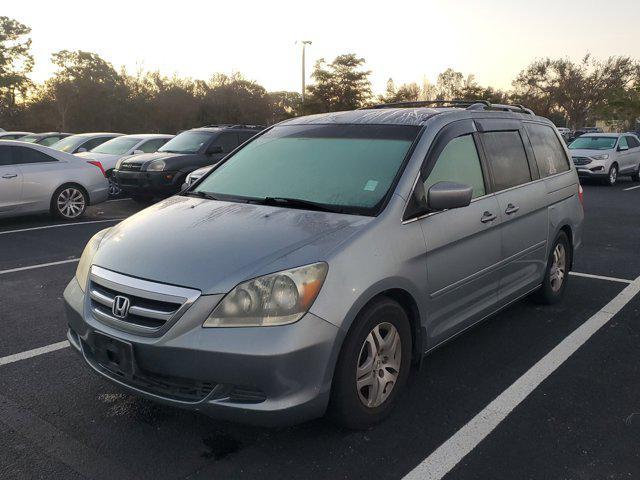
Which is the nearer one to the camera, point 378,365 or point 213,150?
point 378,365

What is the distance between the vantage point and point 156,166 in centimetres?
1167

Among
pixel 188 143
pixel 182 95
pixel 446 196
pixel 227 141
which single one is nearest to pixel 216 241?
pixel 446 196

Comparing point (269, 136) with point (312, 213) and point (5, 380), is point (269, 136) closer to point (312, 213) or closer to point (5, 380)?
point (312, 213)

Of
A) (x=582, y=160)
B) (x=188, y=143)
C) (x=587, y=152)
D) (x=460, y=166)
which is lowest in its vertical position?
(x=582, y=160)

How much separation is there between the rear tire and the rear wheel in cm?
827

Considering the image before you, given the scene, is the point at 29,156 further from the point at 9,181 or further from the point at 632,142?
the point at 632,142

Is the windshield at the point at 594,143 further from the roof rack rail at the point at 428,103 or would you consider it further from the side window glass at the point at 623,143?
the roof rack rail at the point at 428,103

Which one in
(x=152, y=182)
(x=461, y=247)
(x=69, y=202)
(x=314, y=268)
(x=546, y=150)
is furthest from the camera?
(x=152, y=182)

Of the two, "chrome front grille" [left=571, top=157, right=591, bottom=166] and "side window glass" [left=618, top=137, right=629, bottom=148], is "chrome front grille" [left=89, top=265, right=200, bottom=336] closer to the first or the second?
"chrome front grille" [left=571, top=157, right=591, bottom=166]

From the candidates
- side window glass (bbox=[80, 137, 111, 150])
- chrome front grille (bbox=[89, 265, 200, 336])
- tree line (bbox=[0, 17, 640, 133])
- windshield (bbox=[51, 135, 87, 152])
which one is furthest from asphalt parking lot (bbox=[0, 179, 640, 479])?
tree line (bbox=[0, 17, 640, 133])

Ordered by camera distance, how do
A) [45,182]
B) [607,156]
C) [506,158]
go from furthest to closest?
[607,156], [45,182], [506,158]

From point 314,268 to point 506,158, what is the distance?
94.3 inches

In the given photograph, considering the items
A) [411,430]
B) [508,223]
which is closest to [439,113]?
[508,223]

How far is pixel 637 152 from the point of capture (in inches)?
768
